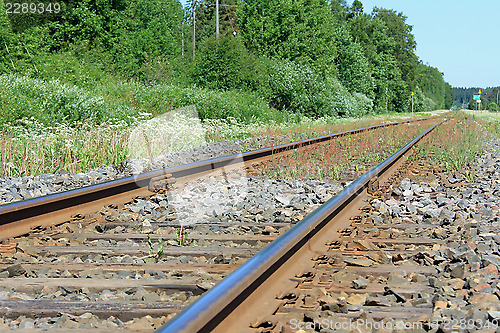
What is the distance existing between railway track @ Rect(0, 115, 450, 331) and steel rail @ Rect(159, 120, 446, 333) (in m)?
0.08

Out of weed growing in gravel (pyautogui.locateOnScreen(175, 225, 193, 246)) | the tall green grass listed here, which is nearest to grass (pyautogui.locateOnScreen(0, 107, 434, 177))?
the tall green grass

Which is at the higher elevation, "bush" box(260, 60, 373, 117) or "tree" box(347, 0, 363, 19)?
"tree" box(347, 0, 363, 19)

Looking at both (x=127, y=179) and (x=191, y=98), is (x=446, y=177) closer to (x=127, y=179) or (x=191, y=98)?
(x=127, y=179)

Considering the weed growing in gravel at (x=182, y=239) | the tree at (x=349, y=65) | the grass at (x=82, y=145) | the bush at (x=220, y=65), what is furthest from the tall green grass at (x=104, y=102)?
the tree at (x=349, y=65)

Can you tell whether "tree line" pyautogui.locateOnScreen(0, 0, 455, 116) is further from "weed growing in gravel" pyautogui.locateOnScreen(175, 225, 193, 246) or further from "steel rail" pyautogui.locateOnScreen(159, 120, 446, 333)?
"steel rail" pyautogui.locateOnScreen(159, 120, 446, 333)

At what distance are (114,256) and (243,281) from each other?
5.07 feet

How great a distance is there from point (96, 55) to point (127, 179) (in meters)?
27.6

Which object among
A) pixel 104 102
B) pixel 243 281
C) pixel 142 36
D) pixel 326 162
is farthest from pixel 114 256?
pixel 142 36

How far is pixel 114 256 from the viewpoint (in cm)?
377

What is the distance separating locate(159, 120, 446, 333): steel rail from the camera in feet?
6.66

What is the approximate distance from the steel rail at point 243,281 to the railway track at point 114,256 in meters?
0.08

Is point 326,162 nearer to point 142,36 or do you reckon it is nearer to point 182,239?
point 182,239

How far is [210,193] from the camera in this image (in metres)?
6.36

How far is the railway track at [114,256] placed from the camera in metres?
2.56
